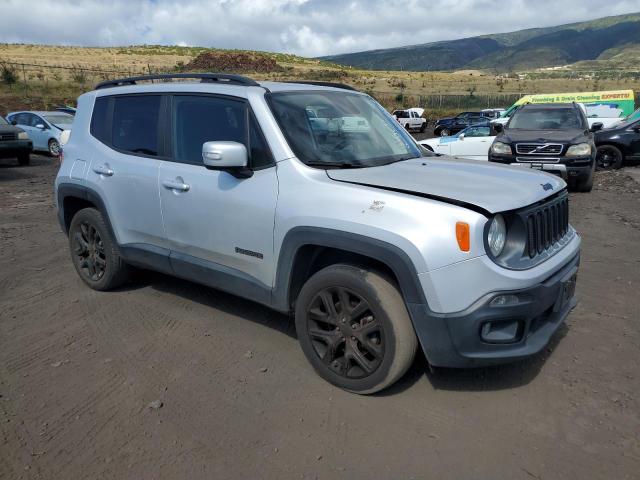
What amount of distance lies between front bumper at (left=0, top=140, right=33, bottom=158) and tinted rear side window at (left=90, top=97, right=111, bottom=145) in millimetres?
11184

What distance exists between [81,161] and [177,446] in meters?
3.01

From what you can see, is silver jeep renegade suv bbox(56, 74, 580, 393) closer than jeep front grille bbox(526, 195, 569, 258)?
Yes

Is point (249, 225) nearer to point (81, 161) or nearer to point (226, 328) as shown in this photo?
point (226, 328)

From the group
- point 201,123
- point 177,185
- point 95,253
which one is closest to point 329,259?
point 177,185

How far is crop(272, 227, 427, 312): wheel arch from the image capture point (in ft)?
9.59

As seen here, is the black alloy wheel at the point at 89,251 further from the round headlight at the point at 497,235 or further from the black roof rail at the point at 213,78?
the round headlight at the point at 497,235

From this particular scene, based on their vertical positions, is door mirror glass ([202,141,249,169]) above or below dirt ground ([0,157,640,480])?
above

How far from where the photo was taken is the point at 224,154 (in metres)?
3.38

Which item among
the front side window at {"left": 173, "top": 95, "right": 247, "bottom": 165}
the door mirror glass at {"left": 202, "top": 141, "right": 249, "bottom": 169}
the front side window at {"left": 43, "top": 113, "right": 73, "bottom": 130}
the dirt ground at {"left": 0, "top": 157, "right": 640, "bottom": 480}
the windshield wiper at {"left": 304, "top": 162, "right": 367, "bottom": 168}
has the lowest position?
the dirt ground at {"left": 0, "top": 157, "right": 640, "bottom": 480}

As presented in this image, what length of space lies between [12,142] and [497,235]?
14.7 metres

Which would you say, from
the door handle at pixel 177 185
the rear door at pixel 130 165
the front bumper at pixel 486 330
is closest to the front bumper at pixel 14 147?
the rear door at pixel 130 165

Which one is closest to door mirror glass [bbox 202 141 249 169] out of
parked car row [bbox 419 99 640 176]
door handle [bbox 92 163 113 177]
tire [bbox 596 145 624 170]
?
door handle [bbox 92 163 113 177]

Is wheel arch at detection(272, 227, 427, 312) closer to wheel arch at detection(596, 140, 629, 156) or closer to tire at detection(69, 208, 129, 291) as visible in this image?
tire at detection(69, 208, 129, 291)

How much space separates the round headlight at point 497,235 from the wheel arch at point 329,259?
1.44ft
